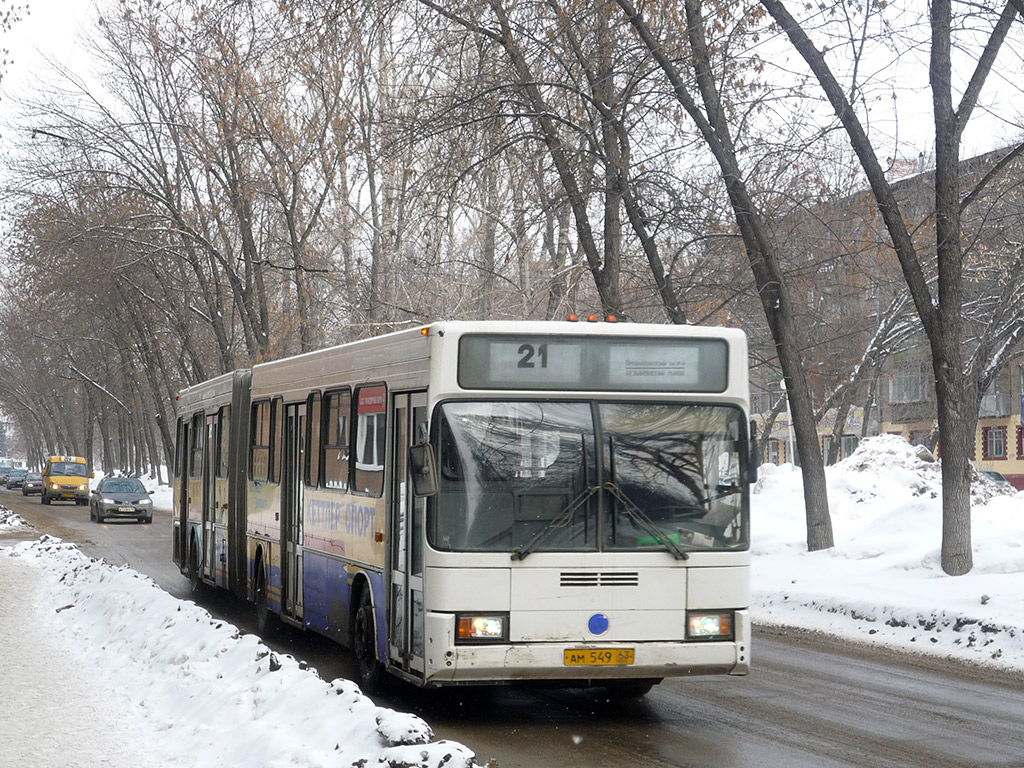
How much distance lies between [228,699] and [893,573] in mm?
11224

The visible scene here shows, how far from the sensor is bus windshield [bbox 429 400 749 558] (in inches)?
362

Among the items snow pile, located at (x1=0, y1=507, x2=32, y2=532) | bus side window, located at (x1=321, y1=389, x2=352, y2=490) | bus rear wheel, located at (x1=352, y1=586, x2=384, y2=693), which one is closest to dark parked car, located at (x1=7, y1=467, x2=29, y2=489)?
snow pile, located at (x1=0, y1=507, x2=32, y2=532)

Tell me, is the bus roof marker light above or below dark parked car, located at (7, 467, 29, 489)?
above

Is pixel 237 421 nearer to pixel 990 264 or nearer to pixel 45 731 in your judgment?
pixel 45 731

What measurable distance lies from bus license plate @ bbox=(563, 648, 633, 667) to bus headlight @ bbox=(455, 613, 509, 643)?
434mm

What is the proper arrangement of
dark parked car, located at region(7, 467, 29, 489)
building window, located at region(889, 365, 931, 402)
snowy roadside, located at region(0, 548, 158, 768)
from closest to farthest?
snowy roadside, located at region(0, 548, 158, 768) → building window, located at region(889, 365, 931, 402) → dark parked car, located at region(7, 467, 29, 489)

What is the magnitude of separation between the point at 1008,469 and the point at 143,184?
41.8 meters

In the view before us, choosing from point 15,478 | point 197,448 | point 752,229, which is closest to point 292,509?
point 197,448

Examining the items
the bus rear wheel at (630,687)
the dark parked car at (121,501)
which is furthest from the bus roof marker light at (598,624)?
the dark parked car at (121,501)

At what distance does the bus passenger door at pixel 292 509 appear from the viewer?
13289mm

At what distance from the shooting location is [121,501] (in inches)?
1732

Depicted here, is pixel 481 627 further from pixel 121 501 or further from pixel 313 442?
pixel 121 501

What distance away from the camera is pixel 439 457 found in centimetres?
923

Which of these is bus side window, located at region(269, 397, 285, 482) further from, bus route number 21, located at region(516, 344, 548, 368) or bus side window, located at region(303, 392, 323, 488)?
bus route number 21, located at region(516, 344, 548, 368)
